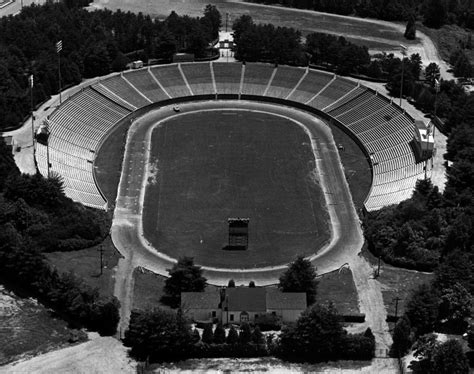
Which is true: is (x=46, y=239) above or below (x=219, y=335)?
above

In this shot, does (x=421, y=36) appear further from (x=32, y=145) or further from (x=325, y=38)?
(x=32, y=145)

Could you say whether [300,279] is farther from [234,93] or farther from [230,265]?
[234,93]

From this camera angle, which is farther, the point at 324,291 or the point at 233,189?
the point at 233,189

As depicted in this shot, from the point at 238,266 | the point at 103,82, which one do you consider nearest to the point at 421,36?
the point at 103,82

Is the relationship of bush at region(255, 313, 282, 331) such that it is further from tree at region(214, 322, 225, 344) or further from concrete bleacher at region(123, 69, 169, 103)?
concrete bleacher at region(123, 69, 169, 103)

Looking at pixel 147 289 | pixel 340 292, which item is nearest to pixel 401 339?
pixel 340 292

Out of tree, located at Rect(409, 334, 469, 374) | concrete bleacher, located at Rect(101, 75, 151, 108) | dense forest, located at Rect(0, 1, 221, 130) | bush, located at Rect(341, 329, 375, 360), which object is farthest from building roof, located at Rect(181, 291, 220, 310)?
concrete bleacher, located at Rect(101, 75, 151, 108)
